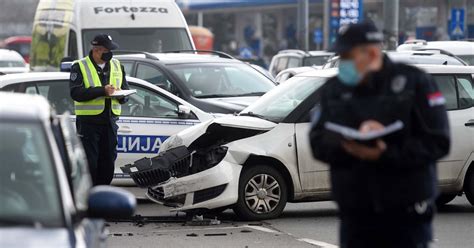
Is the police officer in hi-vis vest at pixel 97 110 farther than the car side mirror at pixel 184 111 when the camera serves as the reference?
No

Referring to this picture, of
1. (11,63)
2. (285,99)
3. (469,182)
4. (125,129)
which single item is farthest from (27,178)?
(11,63)

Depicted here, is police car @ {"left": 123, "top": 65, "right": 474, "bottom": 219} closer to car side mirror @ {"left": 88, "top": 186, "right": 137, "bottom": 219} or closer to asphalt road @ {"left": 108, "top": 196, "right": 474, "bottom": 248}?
asphalt road @ {"left": 108, "top": 196, "right": 474, "bottom": 248}

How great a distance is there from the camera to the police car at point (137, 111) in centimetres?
1345

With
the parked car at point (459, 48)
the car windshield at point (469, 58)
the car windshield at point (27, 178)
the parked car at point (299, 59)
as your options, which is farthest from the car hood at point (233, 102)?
the parked car at point (299, 59)

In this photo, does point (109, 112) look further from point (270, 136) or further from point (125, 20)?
point (125, 20)

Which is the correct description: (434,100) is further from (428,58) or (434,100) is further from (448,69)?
(428,58)

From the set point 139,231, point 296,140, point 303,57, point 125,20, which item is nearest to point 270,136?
point 296,140

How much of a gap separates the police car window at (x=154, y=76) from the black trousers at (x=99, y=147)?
3434 millimetres

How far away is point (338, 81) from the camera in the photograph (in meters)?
5.26

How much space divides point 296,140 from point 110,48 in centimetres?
207

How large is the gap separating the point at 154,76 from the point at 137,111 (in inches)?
87.0

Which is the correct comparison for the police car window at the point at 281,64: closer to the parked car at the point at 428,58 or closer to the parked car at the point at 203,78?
the parked car at the point at 428,58

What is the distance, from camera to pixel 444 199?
13.0 metres

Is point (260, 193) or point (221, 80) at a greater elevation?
point (221, 80)
